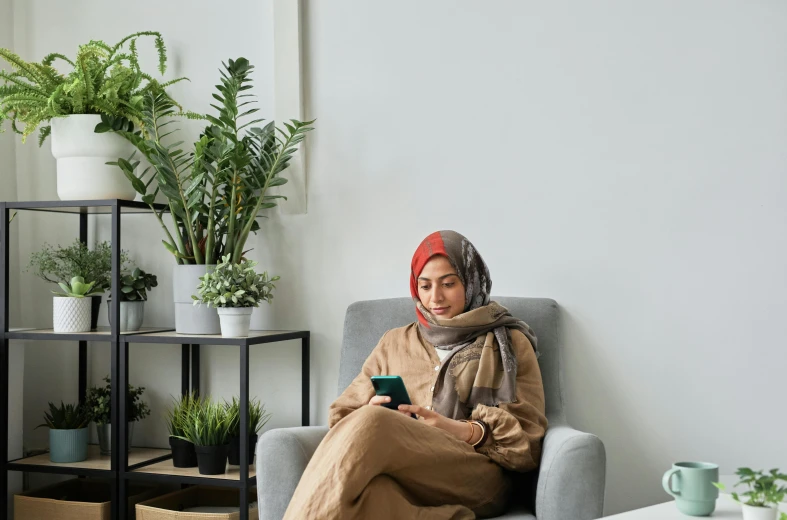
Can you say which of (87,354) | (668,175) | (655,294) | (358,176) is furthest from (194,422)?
(668,175)

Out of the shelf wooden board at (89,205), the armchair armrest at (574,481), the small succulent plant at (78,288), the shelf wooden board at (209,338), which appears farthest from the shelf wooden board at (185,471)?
the armchair armrest at (574,481)

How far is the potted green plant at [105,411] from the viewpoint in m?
2.91

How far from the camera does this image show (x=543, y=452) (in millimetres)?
2062

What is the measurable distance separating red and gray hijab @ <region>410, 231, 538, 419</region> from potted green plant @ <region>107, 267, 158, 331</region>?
3.28ft

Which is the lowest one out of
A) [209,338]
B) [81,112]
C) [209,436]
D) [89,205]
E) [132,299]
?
[209,436]

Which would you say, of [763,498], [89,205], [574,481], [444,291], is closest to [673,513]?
[763,498]

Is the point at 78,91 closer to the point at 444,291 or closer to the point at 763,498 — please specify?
the point at 444,291

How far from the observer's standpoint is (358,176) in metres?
2.83

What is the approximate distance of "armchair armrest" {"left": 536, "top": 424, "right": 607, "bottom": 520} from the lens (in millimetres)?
1870

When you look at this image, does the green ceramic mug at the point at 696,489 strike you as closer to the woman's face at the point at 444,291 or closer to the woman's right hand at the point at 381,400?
the woman's right hand at the point at 381,400

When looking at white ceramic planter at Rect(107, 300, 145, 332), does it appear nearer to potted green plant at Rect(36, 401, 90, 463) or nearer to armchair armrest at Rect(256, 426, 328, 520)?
potted green plant at Rect(36, 401, 90, 463)

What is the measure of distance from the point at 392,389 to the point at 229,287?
0.77m

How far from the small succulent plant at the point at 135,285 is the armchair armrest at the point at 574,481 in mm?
1548

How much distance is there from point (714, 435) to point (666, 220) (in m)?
0.64
